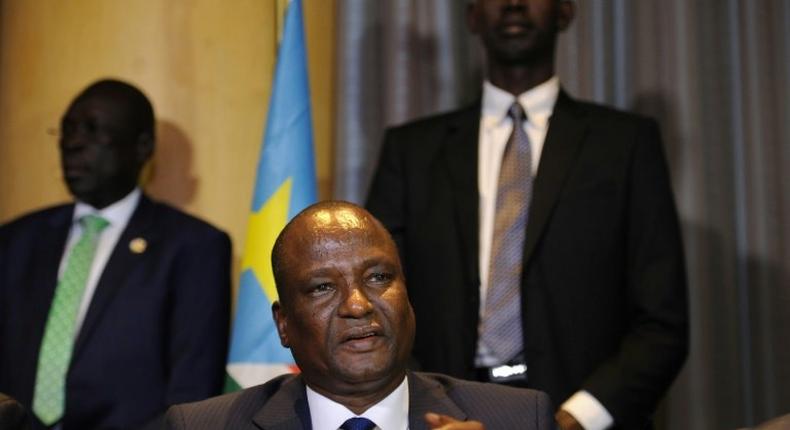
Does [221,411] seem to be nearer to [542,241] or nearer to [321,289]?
[321,289]

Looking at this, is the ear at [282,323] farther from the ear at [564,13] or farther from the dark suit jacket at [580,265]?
the ear at [564,13]

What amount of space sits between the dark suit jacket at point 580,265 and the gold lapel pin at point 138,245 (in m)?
0.79

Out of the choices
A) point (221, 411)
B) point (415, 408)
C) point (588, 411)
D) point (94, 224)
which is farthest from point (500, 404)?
point (94, 224)

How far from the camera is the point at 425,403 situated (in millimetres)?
2488

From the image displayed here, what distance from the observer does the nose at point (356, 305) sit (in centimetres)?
242

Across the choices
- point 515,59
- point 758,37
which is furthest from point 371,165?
point 758,37

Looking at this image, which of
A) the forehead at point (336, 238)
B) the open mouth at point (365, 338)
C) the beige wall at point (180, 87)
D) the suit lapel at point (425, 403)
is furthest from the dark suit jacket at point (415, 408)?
the beige wall at point (180, 87)

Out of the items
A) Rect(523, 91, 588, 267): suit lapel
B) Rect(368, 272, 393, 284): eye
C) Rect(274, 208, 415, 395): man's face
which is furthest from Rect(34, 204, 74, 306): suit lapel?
Rect(368, 272, 393, 284): eye

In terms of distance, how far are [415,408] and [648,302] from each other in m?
1.28

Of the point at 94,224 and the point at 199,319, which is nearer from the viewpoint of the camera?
the point at 199,319

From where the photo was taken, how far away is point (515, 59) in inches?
154

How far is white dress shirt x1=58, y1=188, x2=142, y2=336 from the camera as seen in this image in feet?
13.5

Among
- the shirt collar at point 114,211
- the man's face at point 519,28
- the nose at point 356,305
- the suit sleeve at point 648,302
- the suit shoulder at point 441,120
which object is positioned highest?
the man's face at point 519,28

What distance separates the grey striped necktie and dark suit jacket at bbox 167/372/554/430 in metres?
1.00
